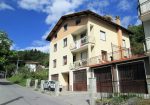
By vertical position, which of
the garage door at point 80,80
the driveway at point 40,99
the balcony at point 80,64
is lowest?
the driveway at point 40,99

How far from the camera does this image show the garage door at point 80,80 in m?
25.0

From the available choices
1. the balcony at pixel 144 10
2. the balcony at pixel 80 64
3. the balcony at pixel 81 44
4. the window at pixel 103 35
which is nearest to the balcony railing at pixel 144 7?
the balcony at pixel 144 10

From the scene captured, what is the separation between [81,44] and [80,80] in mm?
5215

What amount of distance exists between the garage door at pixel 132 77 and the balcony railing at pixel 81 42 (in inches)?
301

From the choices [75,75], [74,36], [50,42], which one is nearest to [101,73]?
[75,75]

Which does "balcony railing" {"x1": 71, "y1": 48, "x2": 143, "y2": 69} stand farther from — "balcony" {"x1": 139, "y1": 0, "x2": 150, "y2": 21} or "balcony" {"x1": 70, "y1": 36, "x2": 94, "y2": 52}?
"balcony" {"x1": 139, "y1": 0, "x2": 150, "y2": 21}

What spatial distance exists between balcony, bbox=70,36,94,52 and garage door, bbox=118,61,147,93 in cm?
770

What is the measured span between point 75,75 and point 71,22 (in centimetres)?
901

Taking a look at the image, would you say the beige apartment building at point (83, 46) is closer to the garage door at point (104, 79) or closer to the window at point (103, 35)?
the window at point (103, 35)

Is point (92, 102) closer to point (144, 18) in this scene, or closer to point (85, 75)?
point (144, 18)

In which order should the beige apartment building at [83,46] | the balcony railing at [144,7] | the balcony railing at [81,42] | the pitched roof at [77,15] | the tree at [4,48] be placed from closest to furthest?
the balcony railing at [144,7] < the beige apartment building at [83,46] < the balcony railing at [81,42] < the pitched roof at [77,15] < the tree at [4,48]

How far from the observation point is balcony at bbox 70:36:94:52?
84.7 feet

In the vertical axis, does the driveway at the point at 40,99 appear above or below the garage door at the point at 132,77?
below

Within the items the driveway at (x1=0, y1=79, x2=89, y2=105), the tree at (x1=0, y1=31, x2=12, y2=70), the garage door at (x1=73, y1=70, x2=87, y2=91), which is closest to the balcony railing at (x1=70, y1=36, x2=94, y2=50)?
the garage door at (x1=73, y1=70, x2=87, y2=91)
